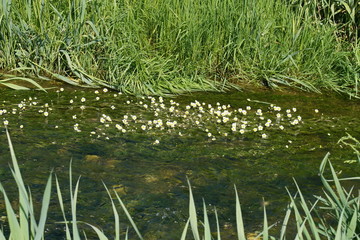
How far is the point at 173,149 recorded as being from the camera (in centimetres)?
486

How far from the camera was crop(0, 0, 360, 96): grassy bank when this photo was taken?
6.48 m

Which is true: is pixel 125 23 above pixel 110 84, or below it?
above

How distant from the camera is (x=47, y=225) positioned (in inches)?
135

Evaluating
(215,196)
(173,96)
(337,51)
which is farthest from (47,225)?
(337,51)

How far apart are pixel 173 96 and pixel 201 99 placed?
0.29 metres

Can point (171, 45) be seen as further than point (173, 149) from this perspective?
Yes

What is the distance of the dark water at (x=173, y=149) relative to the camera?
12.5 feet

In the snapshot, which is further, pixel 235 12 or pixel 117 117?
pixel 235 12

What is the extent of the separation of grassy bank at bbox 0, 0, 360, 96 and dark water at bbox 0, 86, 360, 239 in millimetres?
323

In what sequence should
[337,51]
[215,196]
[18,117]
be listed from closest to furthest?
[215,196] → [18,117] → [337,51]

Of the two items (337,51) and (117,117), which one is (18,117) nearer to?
(117,117)

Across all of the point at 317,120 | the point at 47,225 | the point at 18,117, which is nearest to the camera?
the point at 47,225

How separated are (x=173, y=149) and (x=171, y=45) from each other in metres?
2.14

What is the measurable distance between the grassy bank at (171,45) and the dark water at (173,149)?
0.32 meters
